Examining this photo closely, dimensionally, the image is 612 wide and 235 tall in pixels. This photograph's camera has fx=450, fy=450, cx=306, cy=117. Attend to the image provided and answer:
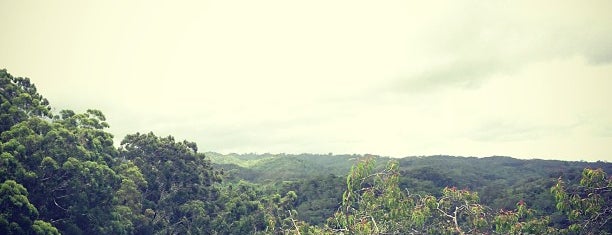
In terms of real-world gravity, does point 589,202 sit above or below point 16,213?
above

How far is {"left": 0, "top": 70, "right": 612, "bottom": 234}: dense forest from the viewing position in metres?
13.0

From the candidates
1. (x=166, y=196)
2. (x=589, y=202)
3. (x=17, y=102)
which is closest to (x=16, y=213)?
(x=17, y=102)

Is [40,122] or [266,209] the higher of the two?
[40,122]

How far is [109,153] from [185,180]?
17.7 feet

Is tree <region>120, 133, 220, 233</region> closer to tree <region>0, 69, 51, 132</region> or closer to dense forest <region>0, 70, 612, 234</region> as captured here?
dense forest <region>0, 70, 612, 234</region>

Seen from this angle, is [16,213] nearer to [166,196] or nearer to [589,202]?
[166,196]

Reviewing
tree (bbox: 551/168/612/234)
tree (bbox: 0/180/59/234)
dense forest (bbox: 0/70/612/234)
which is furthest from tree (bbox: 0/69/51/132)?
tree (bbox: 551/168/612/234)

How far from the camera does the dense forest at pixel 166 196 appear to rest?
42.6 ft

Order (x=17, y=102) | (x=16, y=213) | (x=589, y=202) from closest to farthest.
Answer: (x=589, y=202) < (x=16, y=213) < (x=17, y=102)

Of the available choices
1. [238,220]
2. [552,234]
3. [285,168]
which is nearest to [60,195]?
[238,220]

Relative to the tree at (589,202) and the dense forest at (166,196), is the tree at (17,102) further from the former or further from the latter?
the tree at (589,202)

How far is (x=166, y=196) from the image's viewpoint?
29.1 m

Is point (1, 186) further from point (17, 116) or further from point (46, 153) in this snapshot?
point (17, 116)

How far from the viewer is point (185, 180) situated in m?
30.4
